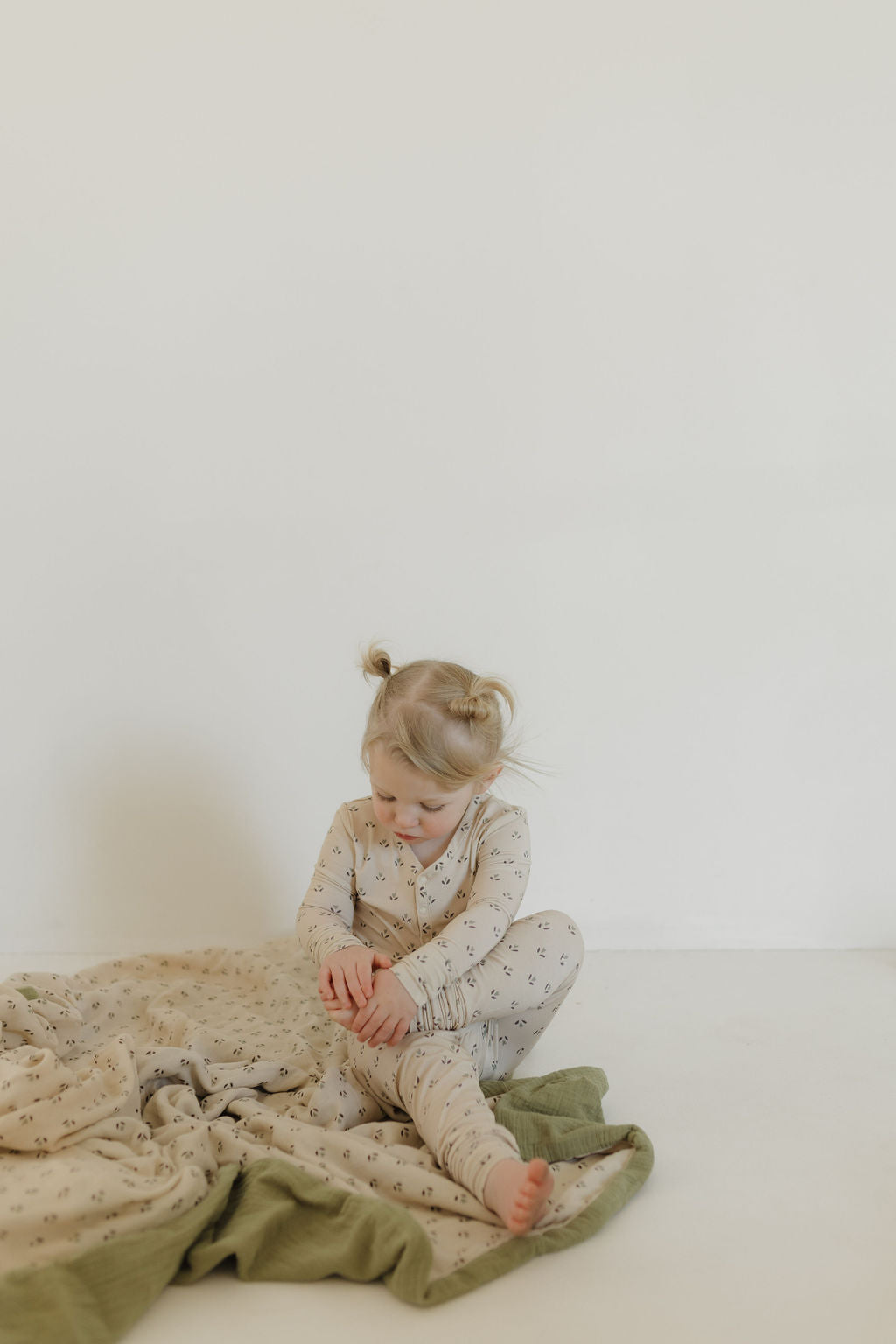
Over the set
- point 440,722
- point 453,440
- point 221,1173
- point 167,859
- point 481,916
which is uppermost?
point 453,440

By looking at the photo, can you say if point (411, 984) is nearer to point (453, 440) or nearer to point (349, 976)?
point (349, 976)

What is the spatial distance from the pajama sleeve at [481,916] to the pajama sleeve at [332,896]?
110 mm

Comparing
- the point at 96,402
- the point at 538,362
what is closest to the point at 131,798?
the point at 96,402

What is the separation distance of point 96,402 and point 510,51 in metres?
0.96

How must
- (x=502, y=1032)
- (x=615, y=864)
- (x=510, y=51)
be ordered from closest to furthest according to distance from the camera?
(x=502, y=1032) → (x=510, y=51) → (x=615, y=864)

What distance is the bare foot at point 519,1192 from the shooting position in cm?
109

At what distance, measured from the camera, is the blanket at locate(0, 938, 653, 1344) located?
1032 mm

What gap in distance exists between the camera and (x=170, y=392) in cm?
203

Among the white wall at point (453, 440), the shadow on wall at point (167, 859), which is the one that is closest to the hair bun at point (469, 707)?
the white wall at point (453, 440)

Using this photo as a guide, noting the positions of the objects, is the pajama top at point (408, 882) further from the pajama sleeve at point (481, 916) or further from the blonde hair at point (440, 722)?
the blonde hair at point (440, 722)

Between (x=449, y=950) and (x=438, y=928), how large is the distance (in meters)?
0.13

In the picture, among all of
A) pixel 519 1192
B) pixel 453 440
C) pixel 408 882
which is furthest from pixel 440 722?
pixel 453 440

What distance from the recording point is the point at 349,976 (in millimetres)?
1321

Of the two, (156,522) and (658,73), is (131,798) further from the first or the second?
(658,73)
